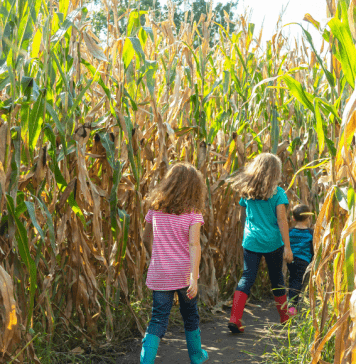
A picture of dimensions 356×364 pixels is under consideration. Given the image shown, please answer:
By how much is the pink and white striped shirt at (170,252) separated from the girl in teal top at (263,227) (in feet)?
2.92

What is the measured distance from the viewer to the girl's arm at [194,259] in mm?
2422

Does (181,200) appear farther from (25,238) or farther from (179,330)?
(179,330)

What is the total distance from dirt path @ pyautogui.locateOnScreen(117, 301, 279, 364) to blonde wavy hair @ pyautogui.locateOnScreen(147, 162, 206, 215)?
3.02ft

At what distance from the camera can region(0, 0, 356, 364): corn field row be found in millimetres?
1843

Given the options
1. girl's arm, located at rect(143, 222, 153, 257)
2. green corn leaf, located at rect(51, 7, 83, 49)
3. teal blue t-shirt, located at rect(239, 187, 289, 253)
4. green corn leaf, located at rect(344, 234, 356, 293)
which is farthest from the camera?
teal blue t-shirt, located at rect(239, 187, 289, 253)

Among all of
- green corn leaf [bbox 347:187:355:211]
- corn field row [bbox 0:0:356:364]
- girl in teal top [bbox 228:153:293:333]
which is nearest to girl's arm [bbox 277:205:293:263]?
girl in teal top [bbox 228:153:293:333]

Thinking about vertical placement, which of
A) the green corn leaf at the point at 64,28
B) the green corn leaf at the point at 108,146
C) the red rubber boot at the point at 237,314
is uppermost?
the green corn leaf at the point at 64,28

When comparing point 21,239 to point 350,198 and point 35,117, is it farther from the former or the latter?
point 350,198

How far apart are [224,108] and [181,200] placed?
160 centimetres

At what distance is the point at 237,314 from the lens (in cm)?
322

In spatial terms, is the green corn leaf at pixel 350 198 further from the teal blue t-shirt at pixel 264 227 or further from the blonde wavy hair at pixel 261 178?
the teal blue t-shirt at pixel 264 227

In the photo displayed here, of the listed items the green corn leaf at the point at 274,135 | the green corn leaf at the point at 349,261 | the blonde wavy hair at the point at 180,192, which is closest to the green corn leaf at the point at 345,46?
the green corn leaf at the point at 349,261

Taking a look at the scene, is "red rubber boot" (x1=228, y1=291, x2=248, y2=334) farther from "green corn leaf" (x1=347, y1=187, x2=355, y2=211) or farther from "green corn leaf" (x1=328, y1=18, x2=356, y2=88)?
"green corn leaf" (x1=328, y1=18, x2=356, y2=88)

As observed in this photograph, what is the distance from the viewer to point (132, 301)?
132 inches
